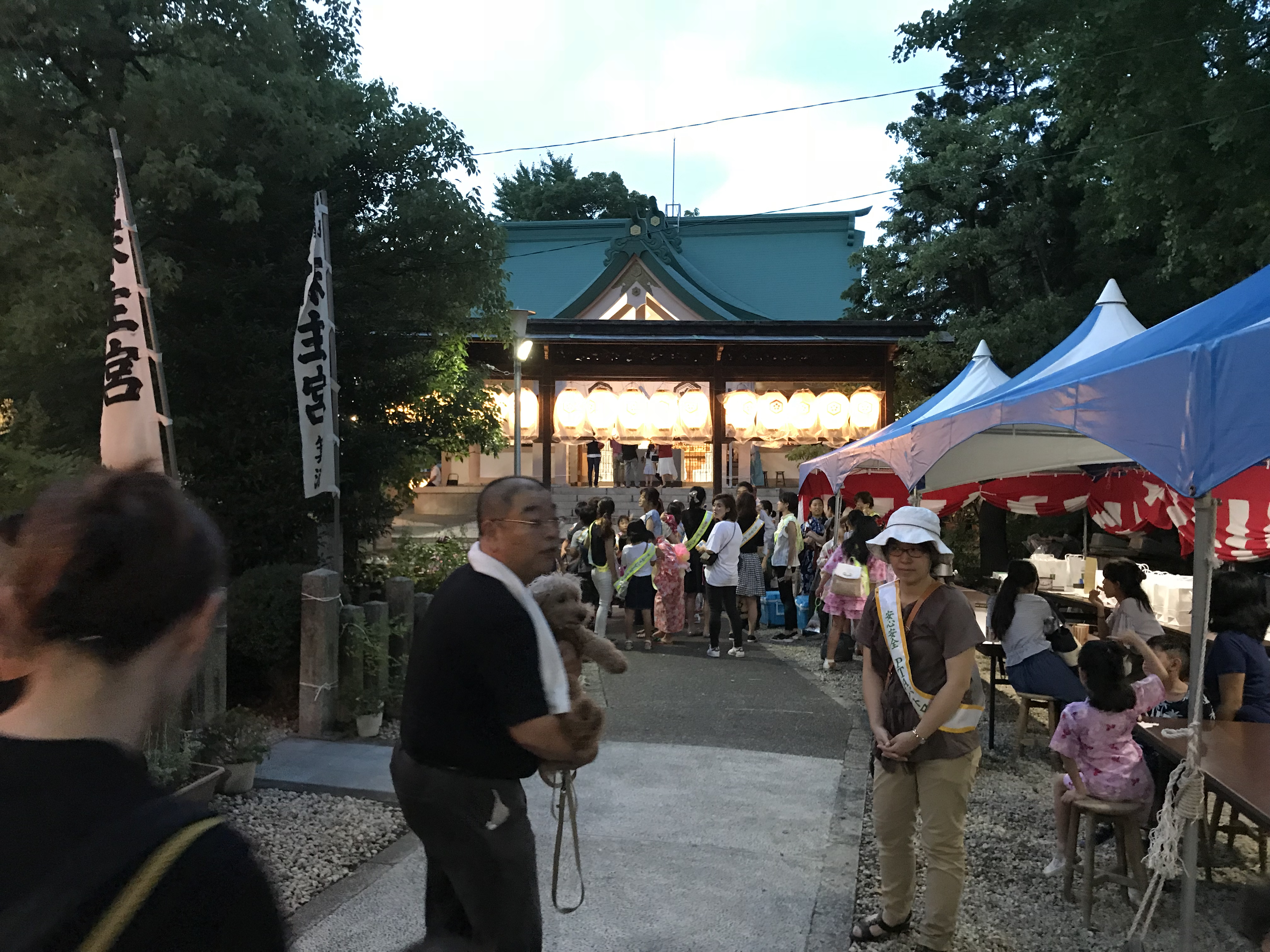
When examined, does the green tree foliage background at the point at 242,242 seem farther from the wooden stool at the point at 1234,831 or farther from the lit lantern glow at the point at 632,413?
the lit lantern glow at the point at 632,413

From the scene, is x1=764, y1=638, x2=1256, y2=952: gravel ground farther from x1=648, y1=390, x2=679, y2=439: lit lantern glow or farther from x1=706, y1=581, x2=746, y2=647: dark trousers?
x1=648, y1=390, x2=679, y2=439: lit lantern glow

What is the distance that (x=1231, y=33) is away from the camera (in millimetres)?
8883

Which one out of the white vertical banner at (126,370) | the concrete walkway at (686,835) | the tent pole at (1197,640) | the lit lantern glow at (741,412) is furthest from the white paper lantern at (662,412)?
the tent pole at (1197,640)

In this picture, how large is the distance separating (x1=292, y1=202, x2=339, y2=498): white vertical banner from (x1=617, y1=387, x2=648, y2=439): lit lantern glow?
38.8 ft

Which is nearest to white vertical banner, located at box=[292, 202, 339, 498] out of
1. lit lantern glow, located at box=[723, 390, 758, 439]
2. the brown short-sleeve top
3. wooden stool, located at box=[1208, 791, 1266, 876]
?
the brown short-sleeve top

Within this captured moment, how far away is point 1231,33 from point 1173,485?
811 cm

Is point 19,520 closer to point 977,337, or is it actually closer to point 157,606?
point 157,606

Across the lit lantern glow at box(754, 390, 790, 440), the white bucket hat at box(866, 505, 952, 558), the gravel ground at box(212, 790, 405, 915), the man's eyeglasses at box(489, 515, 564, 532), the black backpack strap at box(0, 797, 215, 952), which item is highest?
the lit lantern glow at box(754, 390, 790, 440)

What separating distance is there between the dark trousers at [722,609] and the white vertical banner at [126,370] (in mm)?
5607

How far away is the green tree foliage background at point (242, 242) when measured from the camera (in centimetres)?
662

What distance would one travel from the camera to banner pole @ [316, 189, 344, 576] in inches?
275

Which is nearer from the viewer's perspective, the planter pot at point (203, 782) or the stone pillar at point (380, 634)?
the planter pot at point (203, 782)

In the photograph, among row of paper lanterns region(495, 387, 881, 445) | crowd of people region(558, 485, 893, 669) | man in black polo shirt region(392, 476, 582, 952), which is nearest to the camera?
man in black polo shirt region(392, 476, 582, 952)

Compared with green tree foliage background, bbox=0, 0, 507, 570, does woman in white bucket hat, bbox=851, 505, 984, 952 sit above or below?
below
